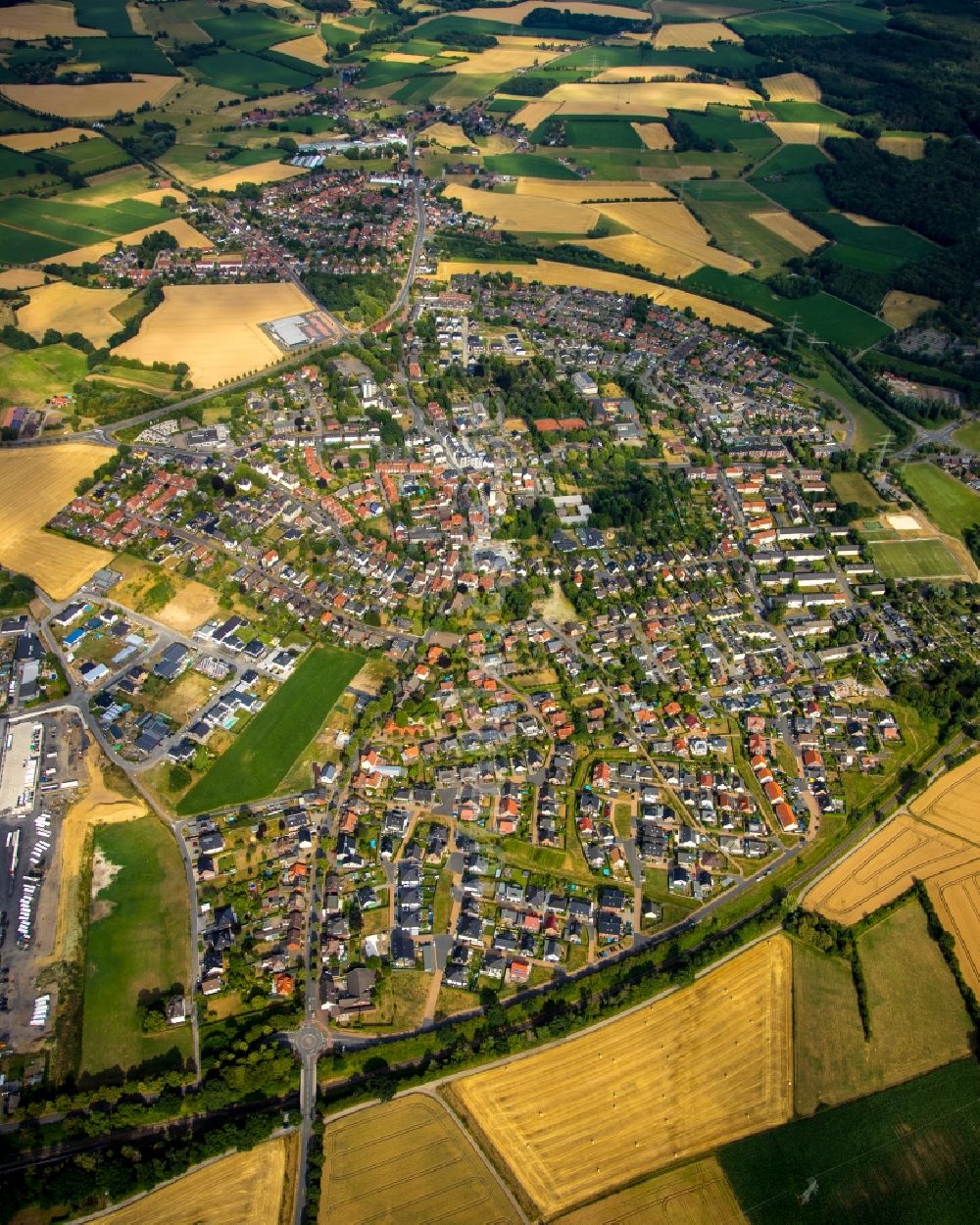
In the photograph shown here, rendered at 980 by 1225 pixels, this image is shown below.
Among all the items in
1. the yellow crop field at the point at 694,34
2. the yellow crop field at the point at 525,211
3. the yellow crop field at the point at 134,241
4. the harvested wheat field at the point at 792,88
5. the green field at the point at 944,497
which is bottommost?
the green field at the point at 944,497

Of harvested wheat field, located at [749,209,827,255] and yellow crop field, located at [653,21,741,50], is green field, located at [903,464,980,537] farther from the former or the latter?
yellow crop field, located at [653,21,741,50]

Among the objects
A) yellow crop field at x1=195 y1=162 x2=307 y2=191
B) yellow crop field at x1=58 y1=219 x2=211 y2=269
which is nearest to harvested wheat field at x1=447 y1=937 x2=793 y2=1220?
yellow crop field at x1=58 y1=219 x2=211 y2=269

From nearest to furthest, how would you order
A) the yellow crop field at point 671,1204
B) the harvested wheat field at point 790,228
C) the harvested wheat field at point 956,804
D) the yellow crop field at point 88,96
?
the yellow crop field at point 671,1204
the harvested wheat field at point 956,804
the harvested wheat field at point 790,228
the yellow crop field at point 88,96

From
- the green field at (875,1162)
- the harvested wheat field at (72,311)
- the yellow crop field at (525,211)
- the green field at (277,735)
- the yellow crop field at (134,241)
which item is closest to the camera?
the green field at (875,1162)

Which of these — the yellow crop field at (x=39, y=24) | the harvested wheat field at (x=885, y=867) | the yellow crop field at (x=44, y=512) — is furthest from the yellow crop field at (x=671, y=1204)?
the yellow crop field at (x=39, y=24)

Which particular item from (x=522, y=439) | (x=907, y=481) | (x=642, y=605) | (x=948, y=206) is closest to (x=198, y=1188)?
(x=642, y=605)

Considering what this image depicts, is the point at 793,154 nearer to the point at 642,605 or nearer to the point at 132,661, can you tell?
the point at 642,605

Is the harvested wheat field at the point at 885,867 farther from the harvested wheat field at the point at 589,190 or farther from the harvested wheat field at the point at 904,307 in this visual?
the harvested wheat field at the point at 589,190

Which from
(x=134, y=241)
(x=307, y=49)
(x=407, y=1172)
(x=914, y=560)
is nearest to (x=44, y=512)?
(x=134, y=241)

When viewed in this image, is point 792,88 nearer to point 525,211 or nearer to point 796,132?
point 796,132
